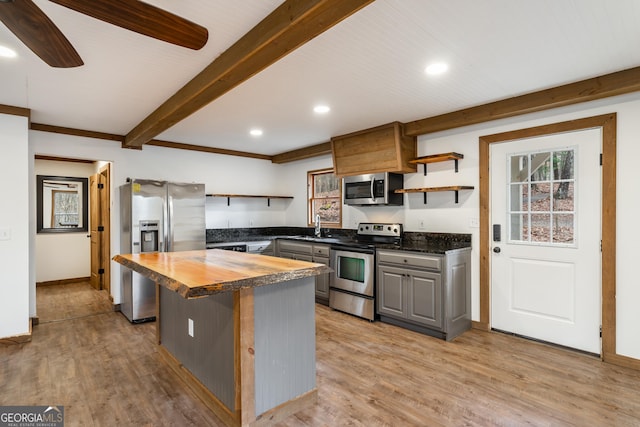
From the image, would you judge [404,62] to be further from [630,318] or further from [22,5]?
[630,318]

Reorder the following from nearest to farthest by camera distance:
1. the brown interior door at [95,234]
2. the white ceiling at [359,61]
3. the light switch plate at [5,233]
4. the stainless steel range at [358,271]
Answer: the white ceiling at [359,61]
the light switch plate at [5,233]
the stainless steel range at [358,271]
the brown interior door at [95,234]

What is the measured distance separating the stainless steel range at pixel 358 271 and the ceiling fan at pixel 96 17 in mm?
2918

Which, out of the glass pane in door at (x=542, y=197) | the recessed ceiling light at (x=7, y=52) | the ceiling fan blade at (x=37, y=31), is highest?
the recessed ceiling light at (x=7, y=52)

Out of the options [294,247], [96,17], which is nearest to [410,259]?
[294,247]

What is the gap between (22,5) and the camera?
1.32 meters

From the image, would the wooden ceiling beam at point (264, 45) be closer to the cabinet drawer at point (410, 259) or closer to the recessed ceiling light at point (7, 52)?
the recessed ceiling light at point (7, 52)

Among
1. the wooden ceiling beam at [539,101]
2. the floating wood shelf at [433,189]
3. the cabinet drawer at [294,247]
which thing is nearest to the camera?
the wooden ceiling beam at [539,101]

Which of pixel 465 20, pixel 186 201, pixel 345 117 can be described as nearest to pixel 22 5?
pixel 465 20

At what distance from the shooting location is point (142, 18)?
4.87 ft

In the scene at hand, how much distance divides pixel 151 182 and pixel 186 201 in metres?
0.46

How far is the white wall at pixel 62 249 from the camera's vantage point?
585 cm

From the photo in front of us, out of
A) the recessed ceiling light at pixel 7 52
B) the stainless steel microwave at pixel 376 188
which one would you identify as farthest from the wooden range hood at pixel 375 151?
the recessed ceiling light at pixel 7 52

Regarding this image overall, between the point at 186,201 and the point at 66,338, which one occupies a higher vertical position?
the point at 186,201

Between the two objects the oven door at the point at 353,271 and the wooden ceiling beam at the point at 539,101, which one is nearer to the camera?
the wooden ceiling beam at the point at 539,101
